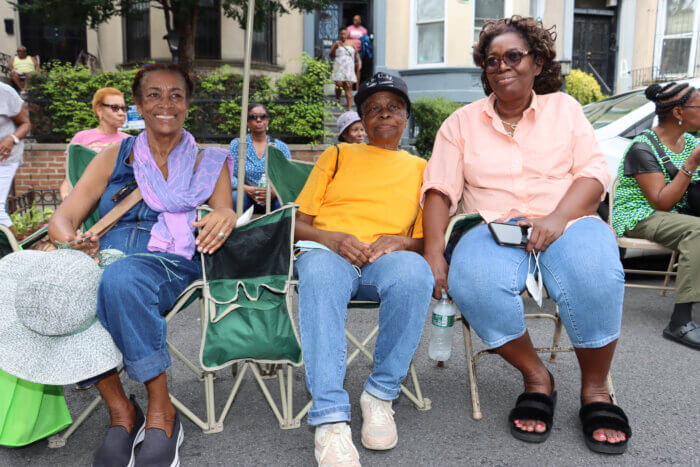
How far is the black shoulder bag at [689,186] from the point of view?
149 inches

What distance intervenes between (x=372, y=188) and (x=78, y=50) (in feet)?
51.8

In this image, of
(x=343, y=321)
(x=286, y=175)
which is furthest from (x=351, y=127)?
(x=343, y=321)

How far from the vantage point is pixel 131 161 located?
273cm

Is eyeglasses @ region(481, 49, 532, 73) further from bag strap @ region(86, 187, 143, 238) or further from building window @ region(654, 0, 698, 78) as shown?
building window @ region(654, 0, 698, 78)

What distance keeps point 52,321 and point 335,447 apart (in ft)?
3.77

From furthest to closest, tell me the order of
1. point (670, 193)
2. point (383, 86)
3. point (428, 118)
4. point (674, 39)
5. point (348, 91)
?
1. point (674, 39)
2. point (348, 91)
3. point (428, 118)
4. point (670, 193)
5. point (383, 86)

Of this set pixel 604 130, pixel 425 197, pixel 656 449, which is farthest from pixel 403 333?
pixel 604 130

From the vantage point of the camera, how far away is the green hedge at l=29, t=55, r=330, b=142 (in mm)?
9258

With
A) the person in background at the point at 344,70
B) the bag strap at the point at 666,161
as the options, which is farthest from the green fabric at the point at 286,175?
the person in background at the point at 344,70

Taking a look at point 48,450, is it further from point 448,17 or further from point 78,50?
point 78,50

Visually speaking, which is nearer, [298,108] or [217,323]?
[217,323]

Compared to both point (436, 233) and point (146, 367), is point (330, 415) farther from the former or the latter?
point (436, 233)

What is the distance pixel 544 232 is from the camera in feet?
8.05

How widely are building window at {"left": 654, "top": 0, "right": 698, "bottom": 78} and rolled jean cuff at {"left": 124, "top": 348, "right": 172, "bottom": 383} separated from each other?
1873cm
